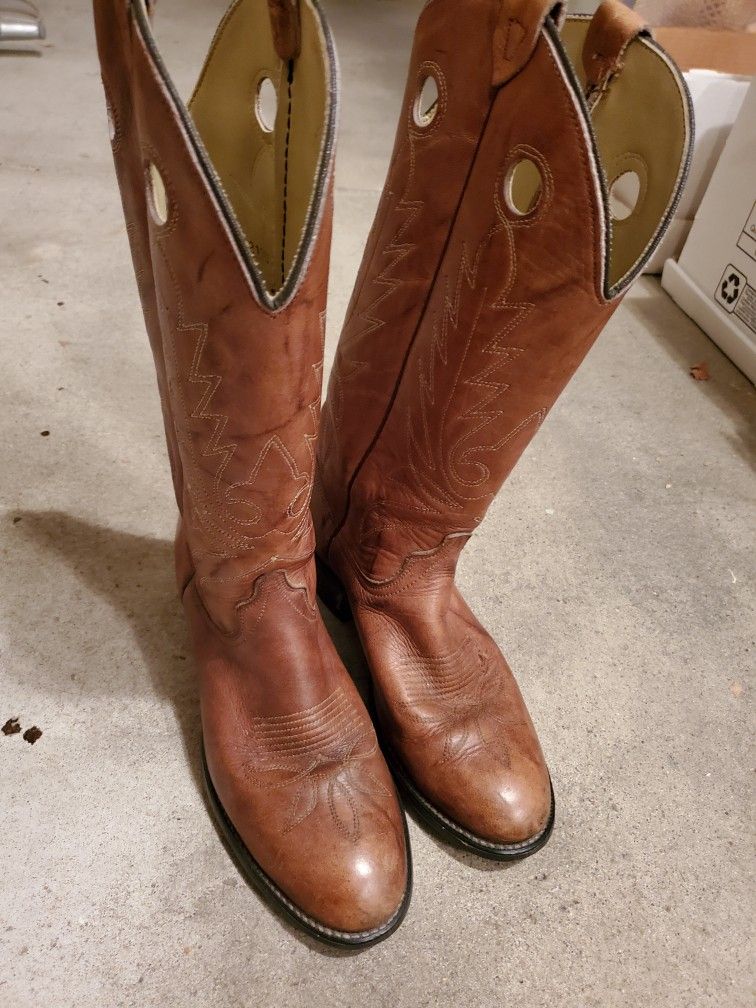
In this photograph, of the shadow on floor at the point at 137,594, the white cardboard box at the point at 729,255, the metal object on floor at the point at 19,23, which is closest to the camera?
the shadow on floor at the point at 137,594

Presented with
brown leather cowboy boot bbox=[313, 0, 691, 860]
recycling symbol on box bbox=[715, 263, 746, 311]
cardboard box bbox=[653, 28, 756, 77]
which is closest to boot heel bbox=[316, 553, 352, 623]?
brown leather cowboy boot bbox=[313, 0, 691, 860]

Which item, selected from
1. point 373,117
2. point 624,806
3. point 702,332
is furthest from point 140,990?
point 373,117

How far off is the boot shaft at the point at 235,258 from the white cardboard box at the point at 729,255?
A: 4.29 ft

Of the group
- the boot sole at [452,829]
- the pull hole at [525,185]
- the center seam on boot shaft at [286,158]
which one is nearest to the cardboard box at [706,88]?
the pull hole at [525,185]

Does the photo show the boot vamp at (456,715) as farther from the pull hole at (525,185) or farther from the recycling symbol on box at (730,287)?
the recycling symbol on box at (730,287)

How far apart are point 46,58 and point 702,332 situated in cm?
233

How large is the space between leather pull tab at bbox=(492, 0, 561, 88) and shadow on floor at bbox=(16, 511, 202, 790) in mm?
743

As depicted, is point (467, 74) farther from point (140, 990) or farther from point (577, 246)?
point (140, 990)

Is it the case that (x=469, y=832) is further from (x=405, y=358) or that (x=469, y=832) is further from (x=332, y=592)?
(x=405, y=358)

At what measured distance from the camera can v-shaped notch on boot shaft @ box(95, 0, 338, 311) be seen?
49 cm

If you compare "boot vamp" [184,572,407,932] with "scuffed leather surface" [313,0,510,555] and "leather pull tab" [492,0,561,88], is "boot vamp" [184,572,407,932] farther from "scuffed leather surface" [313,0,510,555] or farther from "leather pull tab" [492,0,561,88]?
"leather pull tab" [492,0,561,88]

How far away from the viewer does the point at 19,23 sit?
8.02 ft

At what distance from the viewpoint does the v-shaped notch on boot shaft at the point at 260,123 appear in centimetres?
49

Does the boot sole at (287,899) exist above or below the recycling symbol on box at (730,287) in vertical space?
below
